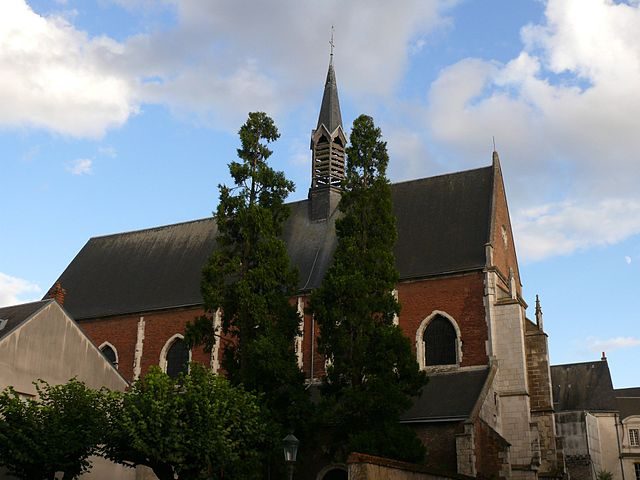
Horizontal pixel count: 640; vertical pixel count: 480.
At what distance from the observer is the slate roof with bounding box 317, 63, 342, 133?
34.1 metres

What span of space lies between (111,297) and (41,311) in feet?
40.2

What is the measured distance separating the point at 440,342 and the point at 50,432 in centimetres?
1344

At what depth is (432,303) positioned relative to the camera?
26750mm

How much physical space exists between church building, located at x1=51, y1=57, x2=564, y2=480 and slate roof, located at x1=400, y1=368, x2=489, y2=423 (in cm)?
4

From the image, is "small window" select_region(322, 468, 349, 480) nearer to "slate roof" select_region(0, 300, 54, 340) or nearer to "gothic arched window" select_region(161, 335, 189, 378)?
"gothic arched window" select_region(161, 335, 189, 378)

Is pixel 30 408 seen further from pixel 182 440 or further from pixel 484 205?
pixel 484 205

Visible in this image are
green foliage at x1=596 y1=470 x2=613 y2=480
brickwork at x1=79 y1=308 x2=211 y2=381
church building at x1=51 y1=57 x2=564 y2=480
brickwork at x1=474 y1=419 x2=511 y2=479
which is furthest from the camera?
green foliage at x1=596 y1=470 x2=613 y2=480

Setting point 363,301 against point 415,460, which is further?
point 363,301

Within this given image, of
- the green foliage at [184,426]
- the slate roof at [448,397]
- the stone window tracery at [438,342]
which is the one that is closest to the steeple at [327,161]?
the stone window tracery at [438,342]

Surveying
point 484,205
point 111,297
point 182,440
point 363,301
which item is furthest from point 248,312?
point 111,297

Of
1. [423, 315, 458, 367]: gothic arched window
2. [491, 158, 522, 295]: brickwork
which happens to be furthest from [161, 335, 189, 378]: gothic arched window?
[491, 158, 522, 295]: brickwork

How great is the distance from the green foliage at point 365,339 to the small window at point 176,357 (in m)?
10.8

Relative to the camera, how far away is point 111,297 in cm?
3366

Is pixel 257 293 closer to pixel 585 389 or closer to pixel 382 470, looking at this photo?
pixel 382 470
